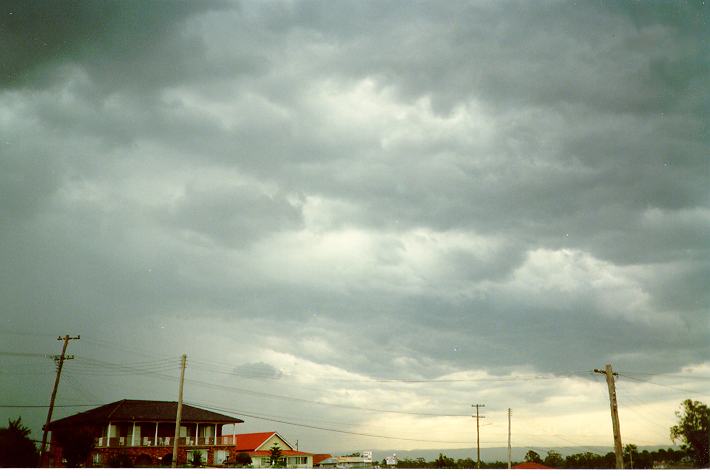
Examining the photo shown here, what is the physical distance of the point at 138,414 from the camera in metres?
30.9

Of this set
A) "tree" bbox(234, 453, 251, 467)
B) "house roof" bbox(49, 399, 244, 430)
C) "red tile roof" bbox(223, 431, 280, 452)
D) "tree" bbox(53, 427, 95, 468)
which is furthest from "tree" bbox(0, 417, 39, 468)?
"red tile roof" bbox(223, 431, 280, 452)

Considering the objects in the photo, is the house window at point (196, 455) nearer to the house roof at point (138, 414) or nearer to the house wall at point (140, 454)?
the house wall at point (140, 454)

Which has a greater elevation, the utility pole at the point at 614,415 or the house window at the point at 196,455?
the utility pole at the point at 614,415

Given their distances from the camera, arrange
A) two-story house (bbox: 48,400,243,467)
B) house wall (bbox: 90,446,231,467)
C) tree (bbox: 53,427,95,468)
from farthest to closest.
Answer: two-story house (bbox: 48,400,243,467) → house wall (bbox: 90,446,231,467) → tree (bbox: 53,427,95,468)

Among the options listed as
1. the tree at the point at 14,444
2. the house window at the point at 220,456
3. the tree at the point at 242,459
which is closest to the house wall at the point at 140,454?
the house window at the point at 220,456

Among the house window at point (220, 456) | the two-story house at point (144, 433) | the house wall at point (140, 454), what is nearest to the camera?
the house wall at point (140, 454)

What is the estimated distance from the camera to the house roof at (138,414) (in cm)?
2950

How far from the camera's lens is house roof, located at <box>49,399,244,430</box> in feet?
96.8

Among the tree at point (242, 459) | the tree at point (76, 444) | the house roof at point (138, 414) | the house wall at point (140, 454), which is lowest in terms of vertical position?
the tree at point (242, 459)

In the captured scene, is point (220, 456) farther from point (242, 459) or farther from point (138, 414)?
point (138, 414)

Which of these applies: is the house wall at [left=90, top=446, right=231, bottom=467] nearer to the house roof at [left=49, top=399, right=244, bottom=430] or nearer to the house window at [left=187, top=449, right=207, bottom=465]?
the house window at [left=187, top=449, right=207, bottom=465]
